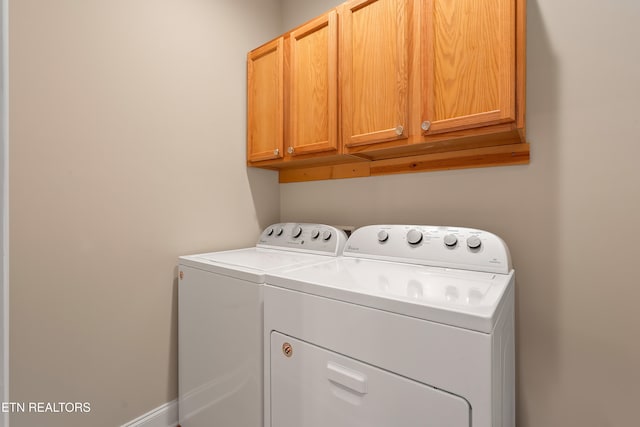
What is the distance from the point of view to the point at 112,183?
1302 millimetres

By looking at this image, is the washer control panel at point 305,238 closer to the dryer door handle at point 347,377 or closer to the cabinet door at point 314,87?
the cabinet door at point 314,87

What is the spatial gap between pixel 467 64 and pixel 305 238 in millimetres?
1092

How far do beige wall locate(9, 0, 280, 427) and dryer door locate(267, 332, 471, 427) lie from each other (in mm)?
812

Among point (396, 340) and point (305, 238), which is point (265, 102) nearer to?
point (305, 238)

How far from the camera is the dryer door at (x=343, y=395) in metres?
0.69

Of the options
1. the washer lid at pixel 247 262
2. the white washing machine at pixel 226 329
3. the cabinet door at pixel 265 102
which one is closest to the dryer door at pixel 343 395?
the white washing machine at pixel 226 329

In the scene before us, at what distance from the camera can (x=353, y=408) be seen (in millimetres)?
803

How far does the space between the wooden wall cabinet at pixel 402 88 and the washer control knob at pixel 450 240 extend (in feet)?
1.22

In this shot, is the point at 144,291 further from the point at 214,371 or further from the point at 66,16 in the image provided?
the point at 66,16

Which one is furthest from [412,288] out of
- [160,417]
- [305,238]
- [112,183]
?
[160,417]

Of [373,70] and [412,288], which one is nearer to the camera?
[412,288]

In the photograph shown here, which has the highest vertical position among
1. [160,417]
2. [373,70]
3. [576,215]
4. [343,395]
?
[373,70]

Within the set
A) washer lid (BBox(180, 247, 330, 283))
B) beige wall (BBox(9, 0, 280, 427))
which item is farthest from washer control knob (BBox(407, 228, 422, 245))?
beige wall (BBox(9, 0, 280, 427))

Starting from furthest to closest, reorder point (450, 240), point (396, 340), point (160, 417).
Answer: point (160, 417) < point (450, 240) < point (396, 340)
